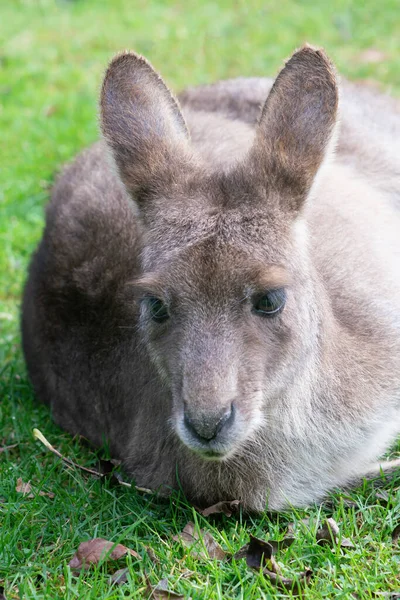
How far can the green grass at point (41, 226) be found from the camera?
429 cm

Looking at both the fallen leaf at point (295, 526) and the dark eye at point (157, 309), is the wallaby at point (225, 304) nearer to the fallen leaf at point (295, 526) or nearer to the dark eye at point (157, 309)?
the dark eye at point (157, 309)

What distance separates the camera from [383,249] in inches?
223

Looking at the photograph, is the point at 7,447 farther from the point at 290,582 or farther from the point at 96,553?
the point at 290,582

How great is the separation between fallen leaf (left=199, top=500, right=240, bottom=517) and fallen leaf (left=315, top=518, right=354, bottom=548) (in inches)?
17.1

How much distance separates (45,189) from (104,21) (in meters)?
4.95

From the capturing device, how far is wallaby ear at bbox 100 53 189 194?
4.58 m

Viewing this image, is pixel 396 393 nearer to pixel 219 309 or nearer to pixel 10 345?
pixel 219 309

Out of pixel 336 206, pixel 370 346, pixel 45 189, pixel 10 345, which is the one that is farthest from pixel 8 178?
pixel 370 346

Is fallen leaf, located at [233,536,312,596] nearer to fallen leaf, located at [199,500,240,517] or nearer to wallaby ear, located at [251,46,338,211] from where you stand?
fallen leaf, located at [199,500,240,517]

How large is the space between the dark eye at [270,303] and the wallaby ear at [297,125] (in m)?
0.42

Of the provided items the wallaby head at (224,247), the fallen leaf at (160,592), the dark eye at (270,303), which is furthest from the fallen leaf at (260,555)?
the dark eye at (270,303)

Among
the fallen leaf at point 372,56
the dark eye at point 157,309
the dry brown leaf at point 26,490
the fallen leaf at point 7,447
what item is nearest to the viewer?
the dark eye at point 157,309

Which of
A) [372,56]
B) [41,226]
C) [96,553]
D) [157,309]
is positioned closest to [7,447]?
[96,553]

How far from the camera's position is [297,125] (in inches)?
176
